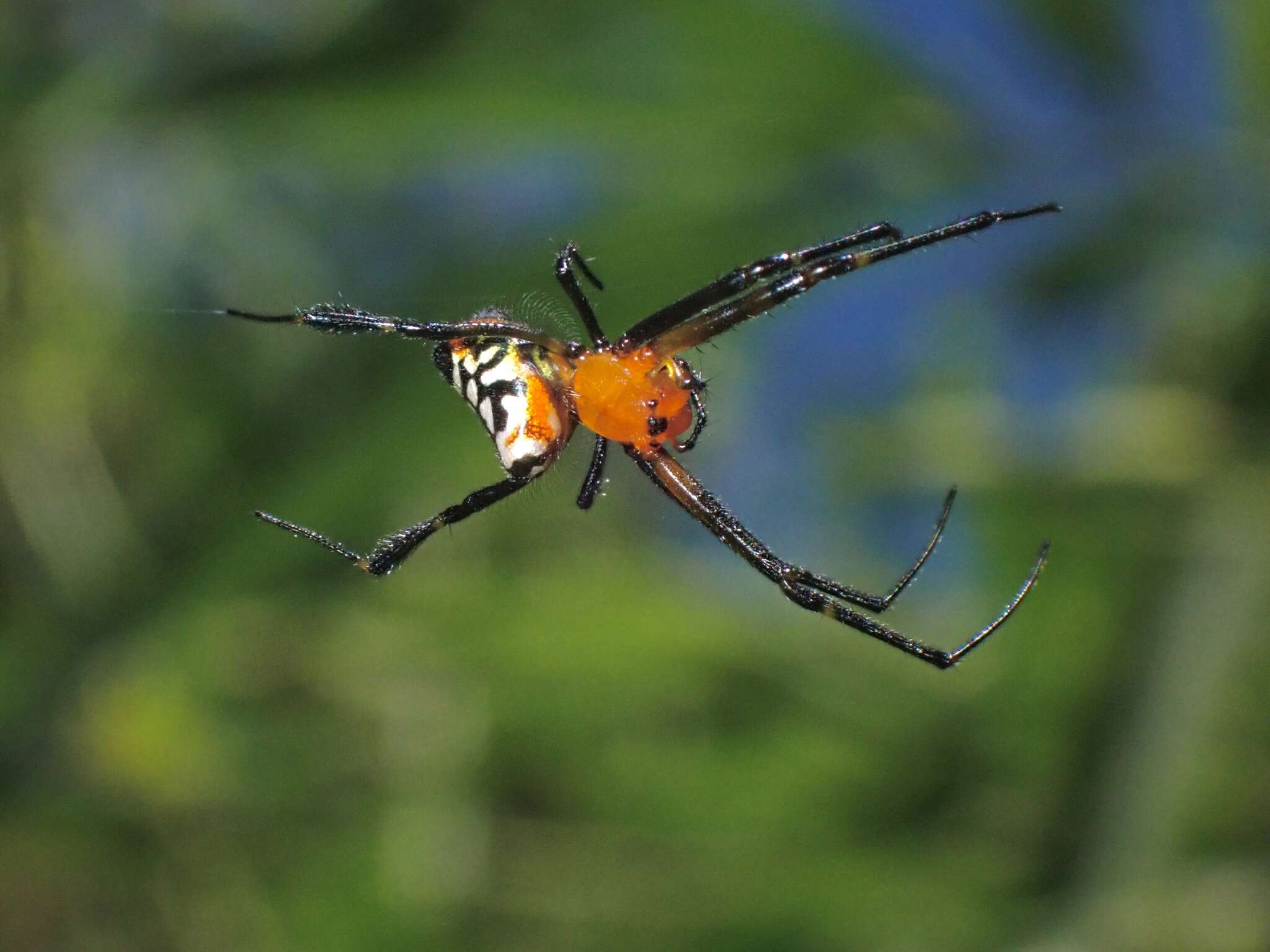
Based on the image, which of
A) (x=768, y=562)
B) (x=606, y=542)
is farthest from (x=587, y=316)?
(x=606, y=542)

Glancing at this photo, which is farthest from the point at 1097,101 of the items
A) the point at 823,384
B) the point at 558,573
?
the point at 558,573

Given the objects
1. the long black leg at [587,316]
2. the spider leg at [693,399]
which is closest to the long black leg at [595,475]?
the long black leg at [587,316]

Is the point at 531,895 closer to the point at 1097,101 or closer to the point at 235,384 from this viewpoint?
the point at 235,384

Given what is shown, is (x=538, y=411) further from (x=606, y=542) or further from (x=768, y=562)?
(x=606, y=542)

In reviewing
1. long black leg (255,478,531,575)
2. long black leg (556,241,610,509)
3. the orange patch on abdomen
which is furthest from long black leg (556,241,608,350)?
long black leg (255,478,531,575)

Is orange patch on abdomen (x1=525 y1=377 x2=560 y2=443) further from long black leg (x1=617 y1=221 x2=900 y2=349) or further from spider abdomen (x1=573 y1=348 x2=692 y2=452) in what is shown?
long black leg (x1=617 y1=221 x2=900 y2=349)

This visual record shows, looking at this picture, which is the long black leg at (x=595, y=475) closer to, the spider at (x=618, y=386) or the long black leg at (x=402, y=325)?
the spider at (x=618, y=386)

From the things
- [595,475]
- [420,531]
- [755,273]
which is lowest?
[420,531]
